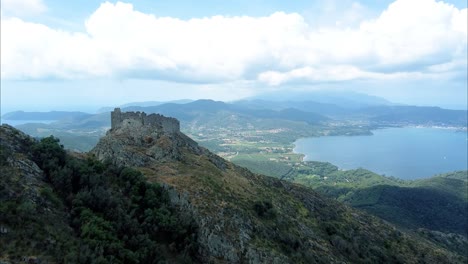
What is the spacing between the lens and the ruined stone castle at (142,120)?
36562 mm

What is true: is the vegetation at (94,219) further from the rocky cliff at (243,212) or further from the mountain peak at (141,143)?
the mountain peak at (141,143)

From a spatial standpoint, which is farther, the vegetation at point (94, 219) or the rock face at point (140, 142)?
the rock face at point (140, 142)

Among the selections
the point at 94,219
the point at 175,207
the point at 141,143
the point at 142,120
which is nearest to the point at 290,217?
the point at 175,207

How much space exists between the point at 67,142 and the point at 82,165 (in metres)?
184

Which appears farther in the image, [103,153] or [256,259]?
[103,153]

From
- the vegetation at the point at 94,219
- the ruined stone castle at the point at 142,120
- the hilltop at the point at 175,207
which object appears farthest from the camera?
the ruined stone castle at the point at 142,120

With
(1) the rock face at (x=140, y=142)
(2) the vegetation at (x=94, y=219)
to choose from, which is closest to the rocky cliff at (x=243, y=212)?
(1) the rock face at (x=140, y=142)

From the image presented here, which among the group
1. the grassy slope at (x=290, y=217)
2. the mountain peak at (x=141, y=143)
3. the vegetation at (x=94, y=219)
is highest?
the mountain peak at (x=141, y=143)

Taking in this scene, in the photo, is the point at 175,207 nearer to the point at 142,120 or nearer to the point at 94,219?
the point at 94,219

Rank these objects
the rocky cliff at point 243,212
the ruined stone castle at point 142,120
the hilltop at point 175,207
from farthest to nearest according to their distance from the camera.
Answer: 1. the ruined stone castle at point 142,120
2. the rocky cliff at point 243,212
3. the hilltop at point 175,207

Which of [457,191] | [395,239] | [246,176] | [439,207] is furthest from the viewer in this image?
[457,191]

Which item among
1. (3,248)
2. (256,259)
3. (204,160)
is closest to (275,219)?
(256,259)

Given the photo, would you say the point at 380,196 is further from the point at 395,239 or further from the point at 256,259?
the point at 256,259

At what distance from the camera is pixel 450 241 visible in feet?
237
